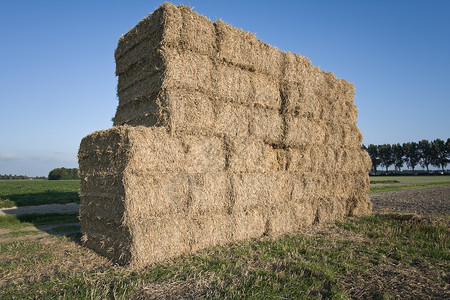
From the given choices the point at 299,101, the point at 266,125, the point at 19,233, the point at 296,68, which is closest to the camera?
the point at 266,125

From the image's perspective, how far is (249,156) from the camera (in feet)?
25.7

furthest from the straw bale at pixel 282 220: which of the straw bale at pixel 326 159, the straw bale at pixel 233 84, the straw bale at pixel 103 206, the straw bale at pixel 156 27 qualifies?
the straw bale at pixel 156 27

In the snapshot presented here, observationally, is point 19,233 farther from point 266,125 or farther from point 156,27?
point 266,125

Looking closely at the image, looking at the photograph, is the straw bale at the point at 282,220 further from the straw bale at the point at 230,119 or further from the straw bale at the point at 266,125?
the straw bale at the point at 230,119

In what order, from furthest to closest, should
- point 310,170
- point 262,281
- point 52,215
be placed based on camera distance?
1. point 52,215
2. point 310,170
3. point 262,281

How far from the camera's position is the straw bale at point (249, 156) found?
24.5 ft

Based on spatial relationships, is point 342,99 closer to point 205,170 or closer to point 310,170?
point 310,170

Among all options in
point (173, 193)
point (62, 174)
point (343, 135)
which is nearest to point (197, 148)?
point (173, 193)

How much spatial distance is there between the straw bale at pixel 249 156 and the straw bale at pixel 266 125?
0.23m

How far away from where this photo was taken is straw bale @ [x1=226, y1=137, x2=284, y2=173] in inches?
293

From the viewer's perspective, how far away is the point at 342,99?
Answer: 11406 millimetres

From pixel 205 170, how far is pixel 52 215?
8.75 m

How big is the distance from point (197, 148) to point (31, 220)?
858cm

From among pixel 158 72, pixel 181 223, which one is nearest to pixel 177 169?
pixel 181 223
